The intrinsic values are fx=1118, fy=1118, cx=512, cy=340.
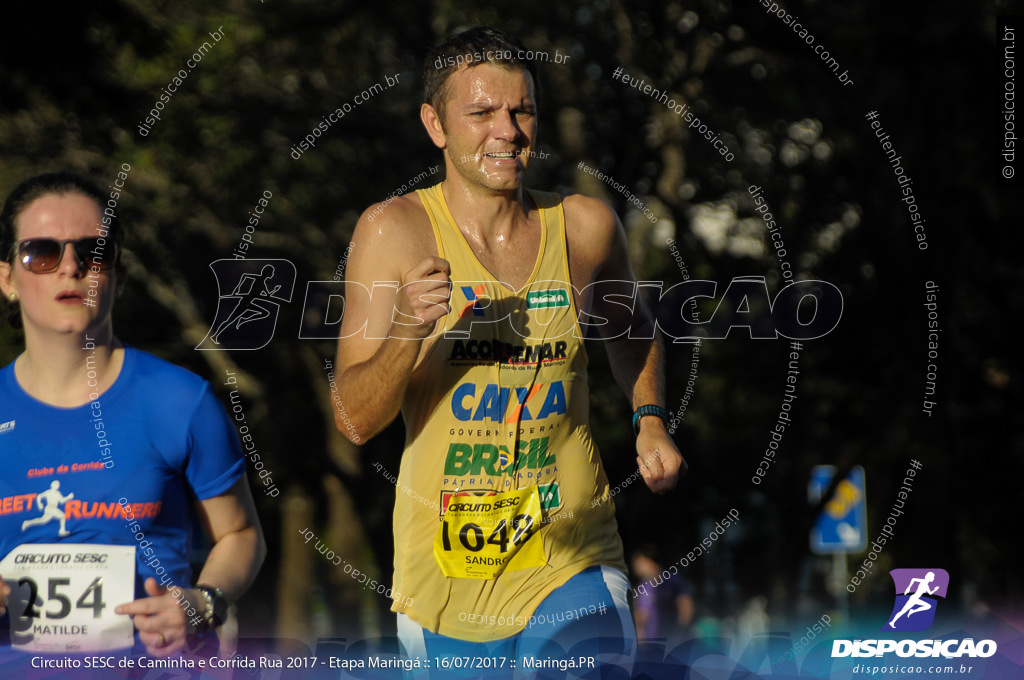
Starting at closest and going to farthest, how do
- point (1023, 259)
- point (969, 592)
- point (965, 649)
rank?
point (965, 649) → point (1023, 259) → point (969, 592)

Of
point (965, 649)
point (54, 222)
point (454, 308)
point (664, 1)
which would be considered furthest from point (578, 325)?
point (664, 1)

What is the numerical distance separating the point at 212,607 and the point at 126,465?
405mm

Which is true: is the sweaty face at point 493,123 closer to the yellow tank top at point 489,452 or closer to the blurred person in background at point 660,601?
the yellow tank top at point 489,452

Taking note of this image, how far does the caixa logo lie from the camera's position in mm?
3662

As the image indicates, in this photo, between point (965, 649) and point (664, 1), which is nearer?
point (965, 649)

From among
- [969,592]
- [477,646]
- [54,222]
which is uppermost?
[54,222]

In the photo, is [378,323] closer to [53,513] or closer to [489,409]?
[489,409]

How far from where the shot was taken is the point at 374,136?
30.6ft

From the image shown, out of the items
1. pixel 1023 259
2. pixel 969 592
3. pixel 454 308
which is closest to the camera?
pixel 454 308

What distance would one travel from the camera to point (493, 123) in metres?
2.84

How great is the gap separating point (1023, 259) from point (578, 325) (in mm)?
7327

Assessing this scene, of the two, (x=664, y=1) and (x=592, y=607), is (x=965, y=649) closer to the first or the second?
(x=592, y=607)

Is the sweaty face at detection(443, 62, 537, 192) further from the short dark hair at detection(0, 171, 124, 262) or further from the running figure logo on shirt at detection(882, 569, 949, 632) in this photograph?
the running figure logo on shirt at detection(882, 569, 949, 632)

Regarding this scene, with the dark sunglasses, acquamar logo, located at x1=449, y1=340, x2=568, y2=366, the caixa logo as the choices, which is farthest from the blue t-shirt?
the caixa logo
